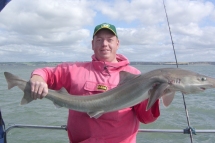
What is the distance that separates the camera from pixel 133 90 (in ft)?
11.1

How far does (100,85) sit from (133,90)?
0.55 m

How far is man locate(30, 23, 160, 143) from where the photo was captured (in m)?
3.46

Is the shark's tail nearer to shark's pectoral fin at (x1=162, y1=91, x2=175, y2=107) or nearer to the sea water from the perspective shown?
shark's pectoral fin at (x1=162, y1=91, x2=175, y2=107)

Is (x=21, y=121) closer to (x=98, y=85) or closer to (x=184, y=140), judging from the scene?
(x=184, y=140)

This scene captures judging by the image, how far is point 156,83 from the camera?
10.5 ft

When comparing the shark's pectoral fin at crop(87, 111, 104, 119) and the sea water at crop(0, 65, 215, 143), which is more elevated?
the shark's pectoral fin at crop(87, 111, 104, 119)

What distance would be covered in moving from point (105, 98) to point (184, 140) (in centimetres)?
741

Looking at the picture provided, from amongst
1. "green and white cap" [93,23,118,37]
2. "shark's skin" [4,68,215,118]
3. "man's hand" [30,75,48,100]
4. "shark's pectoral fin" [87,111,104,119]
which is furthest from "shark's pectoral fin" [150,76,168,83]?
"man's hand" [30,75,48,100]

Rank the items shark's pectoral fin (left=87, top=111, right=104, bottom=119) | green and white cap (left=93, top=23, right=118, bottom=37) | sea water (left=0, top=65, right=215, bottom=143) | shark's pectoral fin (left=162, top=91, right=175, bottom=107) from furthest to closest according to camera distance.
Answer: sea water (left=0, top=65, right=215, bottom=143) → green and white cap (left=93, top=23, right=118, bottom=37) → shark's pectoral fin (left=87, top=111, right=104, bottom=119) → shark's pectoral fin (left=162, top=91, right=175, bottom=107)

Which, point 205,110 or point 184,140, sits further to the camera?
point 205,110

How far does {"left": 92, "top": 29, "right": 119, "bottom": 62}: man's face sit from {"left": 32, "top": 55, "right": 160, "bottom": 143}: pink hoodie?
0.42 ft

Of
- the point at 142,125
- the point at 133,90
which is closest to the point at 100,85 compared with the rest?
the point at 133,90

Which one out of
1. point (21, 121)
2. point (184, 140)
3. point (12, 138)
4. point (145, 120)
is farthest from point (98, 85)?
point (21, 121)

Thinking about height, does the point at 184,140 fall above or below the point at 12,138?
below
